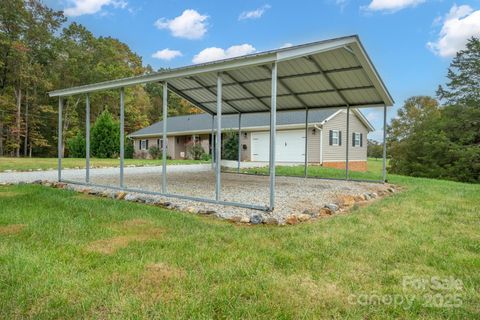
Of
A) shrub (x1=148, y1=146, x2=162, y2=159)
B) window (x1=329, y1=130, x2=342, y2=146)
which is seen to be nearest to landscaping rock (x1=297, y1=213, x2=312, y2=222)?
window (x1=329, y1=130, x2=342, y2=146)

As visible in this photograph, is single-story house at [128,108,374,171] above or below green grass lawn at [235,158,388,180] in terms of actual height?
above

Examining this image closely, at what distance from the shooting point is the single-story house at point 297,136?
19.0 meters

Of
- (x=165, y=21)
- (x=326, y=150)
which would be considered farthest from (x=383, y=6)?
(x=165, y=21)

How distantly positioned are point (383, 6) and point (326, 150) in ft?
28.3

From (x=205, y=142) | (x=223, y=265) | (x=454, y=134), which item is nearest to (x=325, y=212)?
(x=223, y=265)

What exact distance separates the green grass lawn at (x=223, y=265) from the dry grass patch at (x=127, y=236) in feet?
0.04

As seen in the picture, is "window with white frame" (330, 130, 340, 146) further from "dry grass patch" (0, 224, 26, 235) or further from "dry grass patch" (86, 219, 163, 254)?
"dry grass patch" (0, 224, 26, 235)

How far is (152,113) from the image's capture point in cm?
3747

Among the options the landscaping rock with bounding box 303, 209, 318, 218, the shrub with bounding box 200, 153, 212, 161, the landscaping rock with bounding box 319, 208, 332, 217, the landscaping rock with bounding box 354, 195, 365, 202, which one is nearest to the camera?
the landscaping rock with bounding box 303, 209, 318, 218

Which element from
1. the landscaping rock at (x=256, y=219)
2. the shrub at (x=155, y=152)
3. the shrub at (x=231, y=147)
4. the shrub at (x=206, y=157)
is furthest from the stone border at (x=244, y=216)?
the shrub at (x=155, y=152)

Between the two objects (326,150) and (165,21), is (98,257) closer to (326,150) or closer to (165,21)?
(326,150)

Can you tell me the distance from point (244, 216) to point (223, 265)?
1962 mm

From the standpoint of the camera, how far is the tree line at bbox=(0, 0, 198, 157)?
83.5 ft

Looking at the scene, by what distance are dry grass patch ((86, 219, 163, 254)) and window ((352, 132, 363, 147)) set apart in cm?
→ 1896
